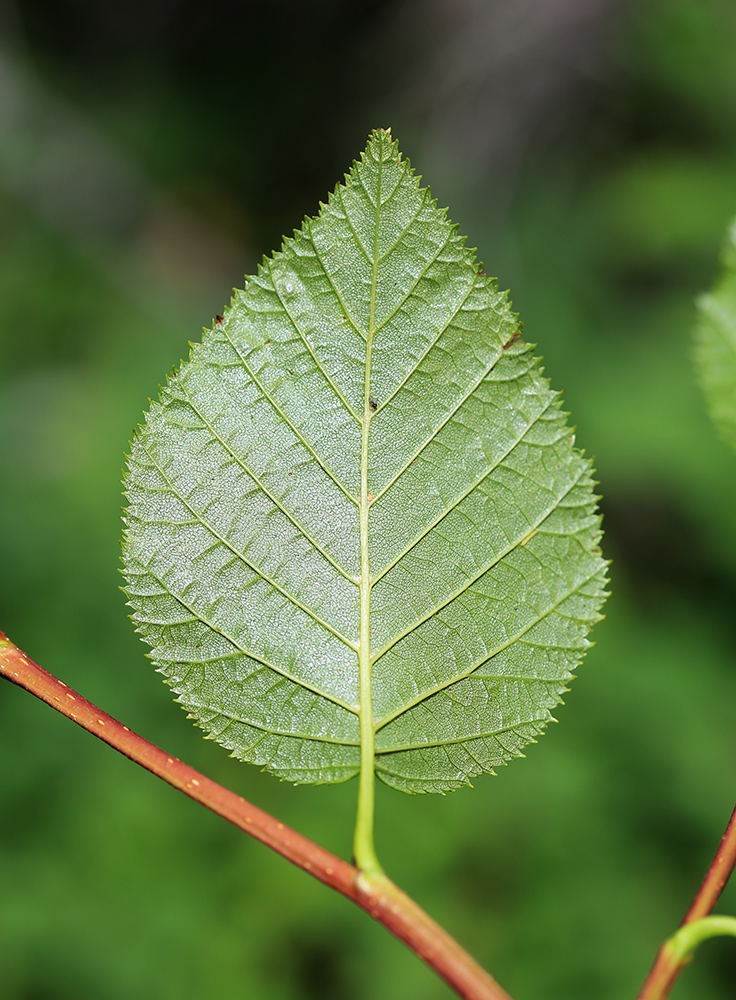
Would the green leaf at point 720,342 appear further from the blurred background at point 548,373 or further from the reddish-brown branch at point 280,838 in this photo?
the blurred background at point 548,373

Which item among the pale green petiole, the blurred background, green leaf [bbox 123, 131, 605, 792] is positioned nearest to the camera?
the pale green petiole

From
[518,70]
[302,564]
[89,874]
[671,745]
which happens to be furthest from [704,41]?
[89,874]

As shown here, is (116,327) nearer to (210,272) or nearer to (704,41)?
(210,272)

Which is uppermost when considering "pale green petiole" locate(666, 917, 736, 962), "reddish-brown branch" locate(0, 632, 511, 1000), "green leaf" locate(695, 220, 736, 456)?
"green leaf" locate(695, 220, 736, 456)

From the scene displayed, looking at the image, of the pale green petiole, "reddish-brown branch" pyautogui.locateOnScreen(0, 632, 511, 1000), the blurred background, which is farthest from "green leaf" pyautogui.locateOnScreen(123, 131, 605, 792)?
the blurred background

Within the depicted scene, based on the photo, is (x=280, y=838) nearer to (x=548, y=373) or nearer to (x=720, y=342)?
(x=720, y=342)

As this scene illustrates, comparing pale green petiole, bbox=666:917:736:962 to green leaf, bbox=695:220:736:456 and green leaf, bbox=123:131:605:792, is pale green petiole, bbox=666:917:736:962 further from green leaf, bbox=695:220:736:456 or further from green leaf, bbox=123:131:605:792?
green leaf, bbox=695:220:736:456

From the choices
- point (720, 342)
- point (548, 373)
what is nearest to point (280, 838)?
point (720, 342)
